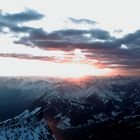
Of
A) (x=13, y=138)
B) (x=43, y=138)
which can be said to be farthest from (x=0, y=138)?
(x=43, y=138)

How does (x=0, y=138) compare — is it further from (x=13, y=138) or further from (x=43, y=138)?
(x=43, y=138)

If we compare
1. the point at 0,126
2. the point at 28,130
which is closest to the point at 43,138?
the point at 28,130

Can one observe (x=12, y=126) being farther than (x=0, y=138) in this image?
Yes

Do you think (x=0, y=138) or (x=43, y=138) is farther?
(x=43, y=138)

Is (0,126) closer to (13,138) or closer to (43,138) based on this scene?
→ (13,138)

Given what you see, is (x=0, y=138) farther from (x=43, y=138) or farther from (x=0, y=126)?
(x=43, y=138)

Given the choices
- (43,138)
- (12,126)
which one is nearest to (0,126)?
(12,126)

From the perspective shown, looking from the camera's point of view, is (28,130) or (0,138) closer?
(0,138)
